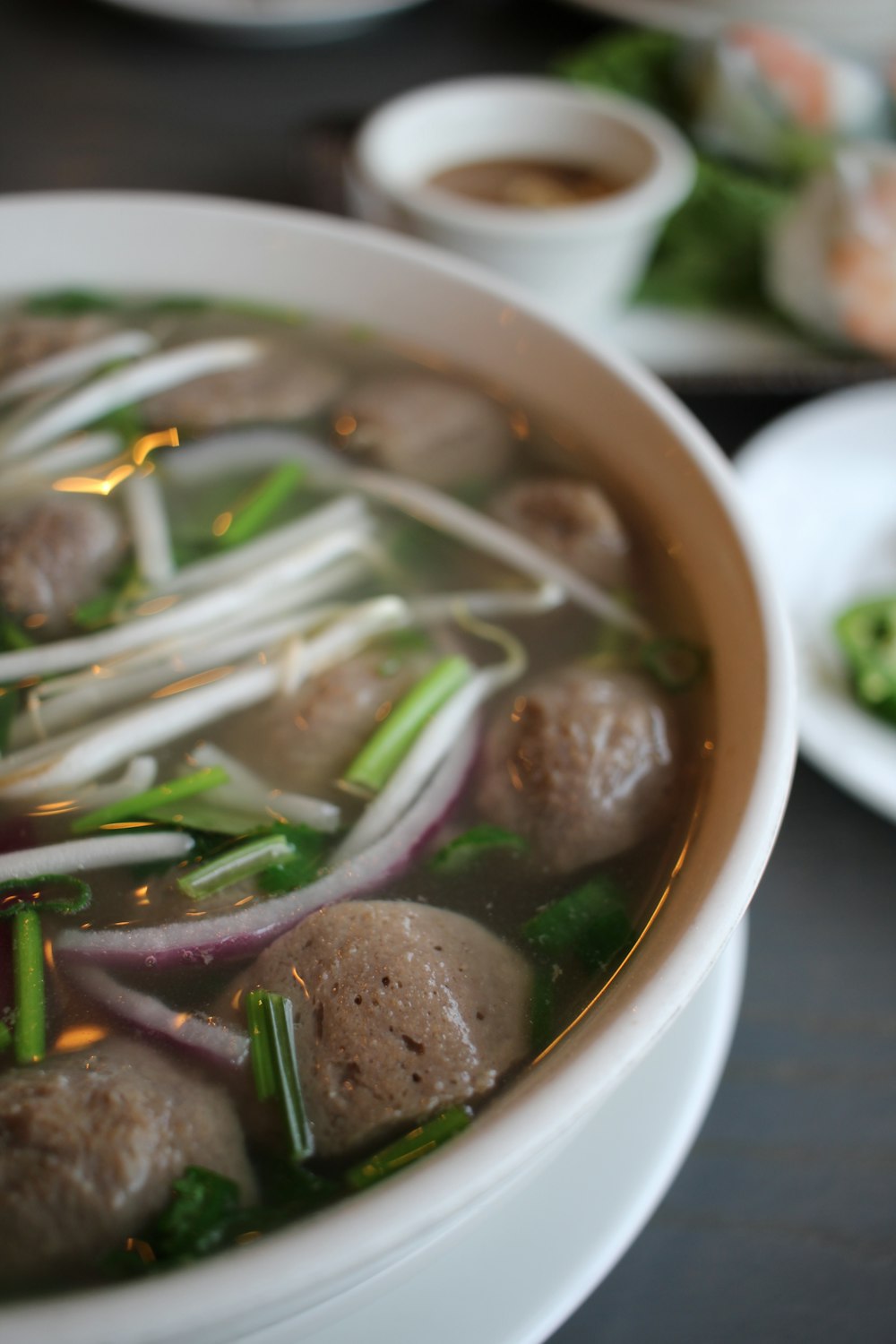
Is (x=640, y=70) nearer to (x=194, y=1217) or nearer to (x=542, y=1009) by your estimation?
(x=542, y=1009)

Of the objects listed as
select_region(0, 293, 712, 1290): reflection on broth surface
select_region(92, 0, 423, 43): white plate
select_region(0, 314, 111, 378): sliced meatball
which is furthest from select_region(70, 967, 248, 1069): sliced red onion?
select_region(92, 0, 423, 43): white plate

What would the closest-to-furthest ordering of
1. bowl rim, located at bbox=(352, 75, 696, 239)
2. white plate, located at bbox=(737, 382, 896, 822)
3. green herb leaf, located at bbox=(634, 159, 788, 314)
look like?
white plate, located at bbox=(737, 382, 896, 822)
bowl rim, located at bbox=(352, 75, 696, 239)
green herb leaf, located at bbox=(634, 159, 788, 314)

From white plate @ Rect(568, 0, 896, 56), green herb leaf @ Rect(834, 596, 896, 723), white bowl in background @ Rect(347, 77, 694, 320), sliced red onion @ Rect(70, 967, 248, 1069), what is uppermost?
white plate @ Rect(568, 0, 896, 56)

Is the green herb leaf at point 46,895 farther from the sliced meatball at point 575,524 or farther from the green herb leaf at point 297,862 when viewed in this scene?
the sliced meatball at point 575,524

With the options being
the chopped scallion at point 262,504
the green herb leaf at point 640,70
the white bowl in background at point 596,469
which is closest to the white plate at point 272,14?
the green herb leaf at point 640,70

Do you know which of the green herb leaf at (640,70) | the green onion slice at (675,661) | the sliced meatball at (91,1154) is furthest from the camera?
the green herb leaf at (640,70)

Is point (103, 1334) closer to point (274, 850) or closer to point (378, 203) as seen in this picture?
point (274, 850)

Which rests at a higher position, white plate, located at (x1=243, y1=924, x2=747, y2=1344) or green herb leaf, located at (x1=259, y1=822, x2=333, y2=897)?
green herb leaf, located at (x1=259, y1=822, x2=333, y2=897)

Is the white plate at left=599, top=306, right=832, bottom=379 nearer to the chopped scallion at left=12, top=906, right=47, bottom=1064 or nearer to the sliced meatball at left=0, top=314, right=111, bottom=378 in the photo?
the sliced meatball at left=0, top=314, right=111, bottom=378
